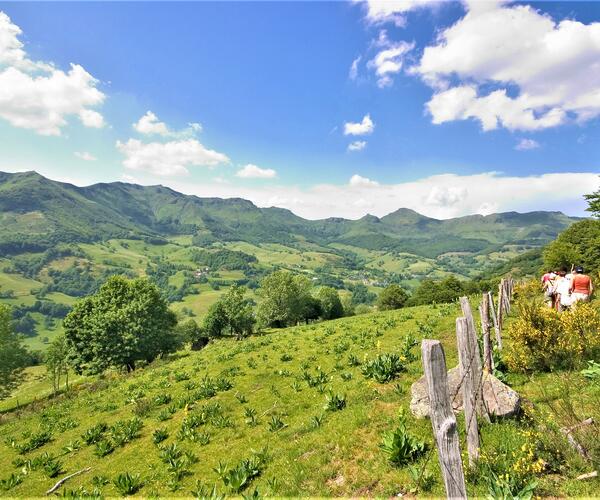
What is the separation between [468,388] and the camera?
7762mm

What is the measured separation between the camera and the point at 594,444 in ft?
22.8

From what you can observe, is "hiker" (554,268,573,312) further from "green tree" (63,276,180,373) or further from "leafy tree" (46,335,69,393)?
"leafy tree" (46,335,69,393)

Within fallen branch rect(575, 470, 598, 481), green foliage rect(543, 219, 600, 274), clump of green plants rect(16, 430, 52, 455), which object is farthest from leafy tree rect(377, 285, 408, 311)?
fallen branch rect(575, 470, 598, 481)

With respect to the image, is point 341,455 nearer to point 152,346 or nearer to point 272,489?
point 272,489

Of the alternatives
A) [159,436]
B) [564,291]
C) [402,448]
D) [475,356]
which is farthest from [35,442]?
[564,291]

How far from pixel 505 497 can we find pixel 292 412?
31.3 ft

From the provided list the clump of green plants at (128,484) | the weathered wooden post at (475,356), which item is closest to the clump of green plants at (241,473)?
the clump of green plants at (128,484)

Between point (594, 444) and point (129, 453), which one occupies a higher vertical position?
point (594, 444)

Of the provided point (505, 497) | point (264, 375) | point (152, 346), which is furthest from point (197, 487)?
point (152, 346)

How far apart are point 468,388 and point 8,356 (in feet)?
A: 187

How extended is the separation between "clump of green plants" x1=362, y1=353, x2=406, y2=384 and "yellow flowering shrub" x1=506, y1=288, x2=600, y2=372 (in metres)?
4.49

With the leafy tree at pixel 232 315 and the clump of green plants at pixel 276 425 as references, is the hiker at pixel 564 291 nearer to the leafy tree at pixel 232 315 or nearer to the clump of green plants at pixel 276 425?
the clump of green plants at pixel 276 425

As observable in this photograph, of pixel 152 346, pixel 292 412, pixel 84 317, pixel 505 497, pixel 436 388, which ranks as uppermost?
pixel 436 388

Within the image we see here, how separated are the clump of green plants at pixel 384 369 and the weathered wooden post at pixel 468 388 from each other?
275 inches
